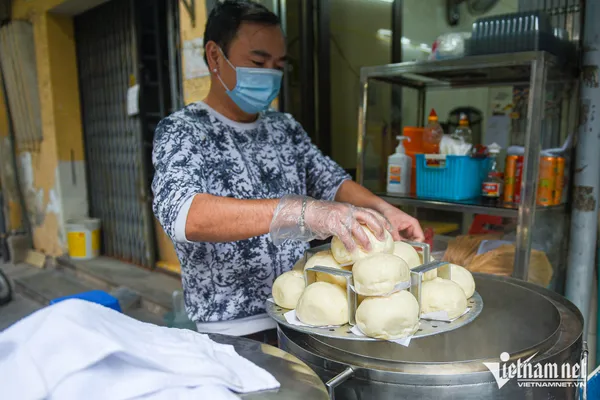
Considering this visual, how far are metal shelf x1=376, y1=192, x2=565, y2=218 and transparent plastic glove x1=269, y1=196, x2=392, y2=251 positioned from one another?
107 centimetres

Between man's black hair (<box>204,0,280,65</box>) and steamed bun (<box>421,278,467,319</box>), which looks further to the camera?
man's black hair (<box>204,0,280,65</box>)

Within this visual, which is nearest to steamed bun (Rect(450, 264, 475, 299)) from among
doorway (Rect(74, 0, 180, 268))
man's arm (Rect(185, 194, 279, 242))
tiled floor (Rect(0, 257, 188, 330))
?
man's arm (Rect(185, 194, 279, 242))

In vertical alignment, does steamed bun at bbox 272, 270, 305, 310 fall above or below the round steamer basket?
above

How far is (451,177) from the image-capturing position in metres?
2.16

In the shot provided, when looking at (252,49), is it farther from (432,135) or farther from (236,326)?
(432,135)

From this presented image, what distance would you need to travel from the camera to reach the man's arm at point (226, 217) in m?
1.12

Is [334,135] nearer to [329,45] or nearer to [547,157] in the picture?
[329,45]

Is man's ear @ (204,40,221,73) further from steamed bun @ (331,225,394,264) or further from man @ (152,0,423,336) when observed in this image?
steamed bun @ (331,225,394,264)

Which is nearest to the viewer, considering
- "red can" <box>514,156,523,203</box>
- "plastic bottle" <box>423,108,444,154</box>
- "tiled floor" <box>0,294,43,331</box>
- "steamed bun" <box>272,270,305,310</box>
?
"steamed bun" <box>272,270,305,310</box>

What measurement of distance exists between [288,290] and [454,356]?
15.9 inches

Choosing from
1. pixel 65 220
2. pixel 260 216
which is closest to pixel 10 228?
pixel 65 220

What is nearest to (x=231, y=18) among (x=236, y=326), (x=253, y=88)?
(x=253, y=88)

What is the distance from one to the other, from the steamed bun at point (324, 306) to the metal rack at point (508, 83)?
4.06 ft

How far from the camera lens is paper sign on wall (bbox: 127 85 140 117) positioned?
13.8 feet
